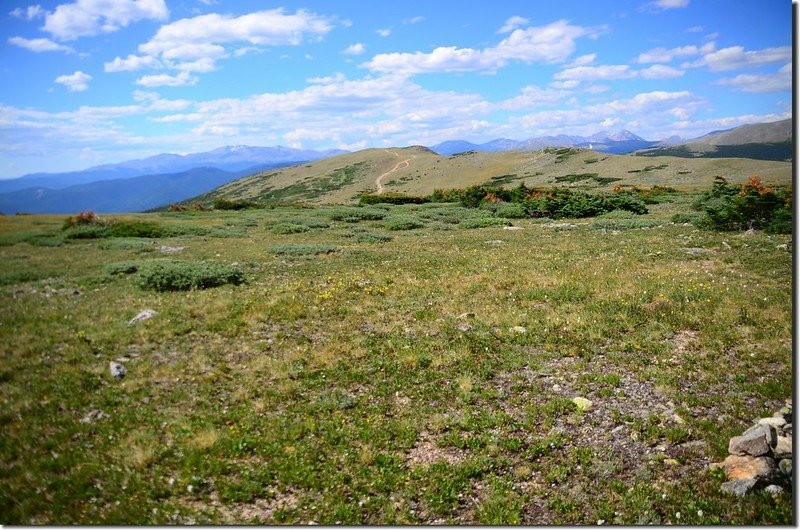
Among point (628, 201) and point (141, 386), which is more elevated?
point (628, 201)

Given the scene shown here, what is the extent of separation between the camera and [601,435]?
883cm

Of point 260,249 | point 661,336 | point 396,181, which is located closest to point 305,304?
point 260,249

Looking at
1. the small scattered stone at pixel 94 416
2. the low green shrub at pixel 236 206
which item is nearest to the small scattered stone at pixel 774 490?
the small scattered stone at pixel 94 416

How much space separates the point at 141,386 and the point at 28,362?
3.06 m

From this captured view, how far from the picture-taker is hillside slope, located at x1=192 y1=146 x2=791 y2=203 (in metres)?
95.9

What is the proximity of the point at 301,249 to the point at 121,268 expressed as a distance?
37.6ft

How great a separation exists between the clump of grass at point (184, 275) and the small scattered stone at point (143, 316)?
52 centimetres

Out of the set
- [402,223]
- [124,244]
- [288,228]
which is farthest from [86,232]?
[402,223]

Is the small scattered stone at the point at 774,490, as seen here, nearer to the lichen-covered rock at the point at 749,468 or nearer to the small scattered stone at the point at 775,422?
the lichen-covered rock at the point at 749,468

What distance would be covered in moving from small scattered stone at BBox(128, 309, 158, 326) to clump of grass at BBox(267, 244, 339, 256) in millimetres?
6798

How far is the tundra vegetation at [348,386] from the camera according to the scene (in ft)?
21.8

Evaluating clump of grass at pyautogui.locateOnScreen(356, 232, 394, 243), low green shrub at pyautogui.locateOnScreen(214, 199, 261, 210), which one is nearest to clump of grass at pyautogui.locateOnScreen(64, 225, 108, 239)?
low green shrub at pyautogui.locateOnScreen(214, 199, 261, 210)

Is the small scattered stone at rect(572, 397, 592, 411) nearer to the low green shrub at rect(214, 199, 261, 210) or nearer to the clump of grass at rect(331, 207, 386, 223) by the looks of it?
the low green shrub at rect(214, 199, 261, 210)

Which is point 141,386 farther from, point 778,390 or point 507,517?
point 778,390
